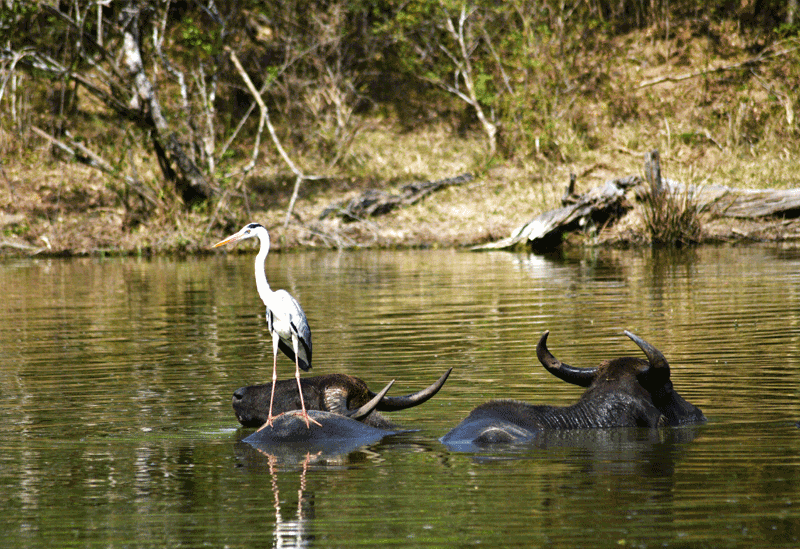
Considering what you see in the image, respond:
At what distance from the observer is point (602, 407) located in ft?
23.1

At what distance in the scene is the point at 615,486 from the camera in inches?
214

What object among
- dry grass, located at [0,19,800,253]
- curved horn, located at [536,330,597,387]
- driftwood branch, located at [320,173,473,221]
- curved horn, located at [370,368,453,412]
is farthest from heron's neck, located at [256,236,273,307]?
driftwood branch, located at [320,173,473,221]

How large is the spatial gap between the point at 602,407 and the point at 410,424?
56.5 inches

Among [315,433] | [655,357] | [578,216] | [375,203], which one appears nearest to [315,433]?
[315,433]

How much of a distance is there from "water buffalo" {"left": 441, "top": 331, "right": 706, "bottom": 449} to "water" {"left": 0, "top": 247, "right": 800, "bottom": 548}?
18cm

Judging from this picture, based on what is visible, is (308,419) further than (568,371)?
No

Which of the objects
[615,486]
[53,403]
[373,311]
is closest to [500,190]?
[373,311]

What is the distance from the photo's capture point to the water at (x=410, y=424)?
485 cm

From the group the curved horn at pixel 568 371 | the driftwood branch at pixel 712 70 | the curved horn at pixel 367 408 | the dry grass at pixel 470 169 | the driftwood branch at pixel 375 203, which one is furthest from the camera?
the driftwood branch at pixel 712 70

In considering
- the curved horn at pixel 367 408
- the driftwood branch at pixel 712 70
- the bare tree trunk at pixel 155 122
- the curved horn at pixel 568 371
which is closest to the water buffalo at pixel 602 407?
the curved horn at pixel 568 371

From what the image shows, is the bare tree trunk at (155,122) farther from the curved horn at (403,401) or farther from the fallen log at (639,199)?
the curved horn at (403,401)

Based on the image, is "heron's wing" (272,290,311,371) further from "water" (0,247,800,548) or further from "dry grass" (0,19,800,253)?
"dry grass" (0,19,800,253)

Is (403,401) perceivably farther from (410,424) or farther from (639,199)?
(639,199)

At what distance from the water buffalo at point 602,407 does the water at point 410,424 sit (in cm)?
18
